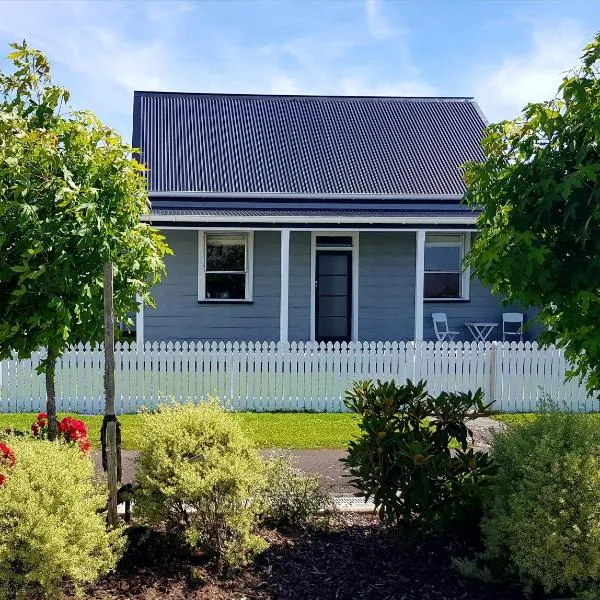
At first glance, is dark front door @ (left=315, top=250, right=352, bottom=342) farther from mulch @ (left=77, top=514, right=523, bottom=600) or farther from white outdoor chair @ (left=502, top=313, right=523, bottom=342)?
mulch @ (left=77, top=514, right=523, bottom=600)

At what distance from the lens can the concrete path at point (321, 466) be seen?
7.21 metres

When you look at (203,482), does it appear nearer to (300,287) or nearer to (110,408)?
(110,408)

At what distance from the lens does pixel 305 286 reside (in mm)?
16266

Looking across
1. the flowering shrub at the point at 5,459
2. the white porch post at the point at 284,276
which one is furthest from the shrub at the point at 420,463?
the white porch post at the point at 284,276

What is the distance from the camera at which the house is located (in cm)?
1542

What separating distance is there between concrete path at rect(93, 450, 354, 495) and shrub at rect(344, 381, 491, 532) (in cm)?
180

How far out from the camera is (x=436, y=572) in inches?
195

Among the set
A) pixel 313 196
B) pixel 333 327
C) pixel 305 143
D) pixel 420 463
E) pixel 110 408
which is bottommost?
pixel 420 463

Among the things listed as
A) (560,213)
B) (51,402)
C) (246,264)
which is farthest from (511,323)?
(51,402)

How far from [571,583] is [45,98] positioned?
5.53 meters

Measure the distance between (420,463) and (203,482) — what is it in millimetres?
1493

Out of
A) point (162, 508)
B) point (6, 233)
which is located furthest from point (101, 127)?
point (162, 508)

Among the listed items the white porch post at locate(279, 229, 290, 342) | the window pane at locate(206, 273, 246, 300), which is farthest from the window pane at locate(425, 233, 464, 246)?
the window pane at locate(206, 273, 246, 300)

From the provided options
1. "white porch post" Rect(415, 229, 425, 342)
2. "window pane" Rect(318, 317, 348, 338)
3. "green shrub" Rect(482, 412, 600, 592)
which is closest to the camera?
"green shrub" Rect(482, 412, 600, 592)
